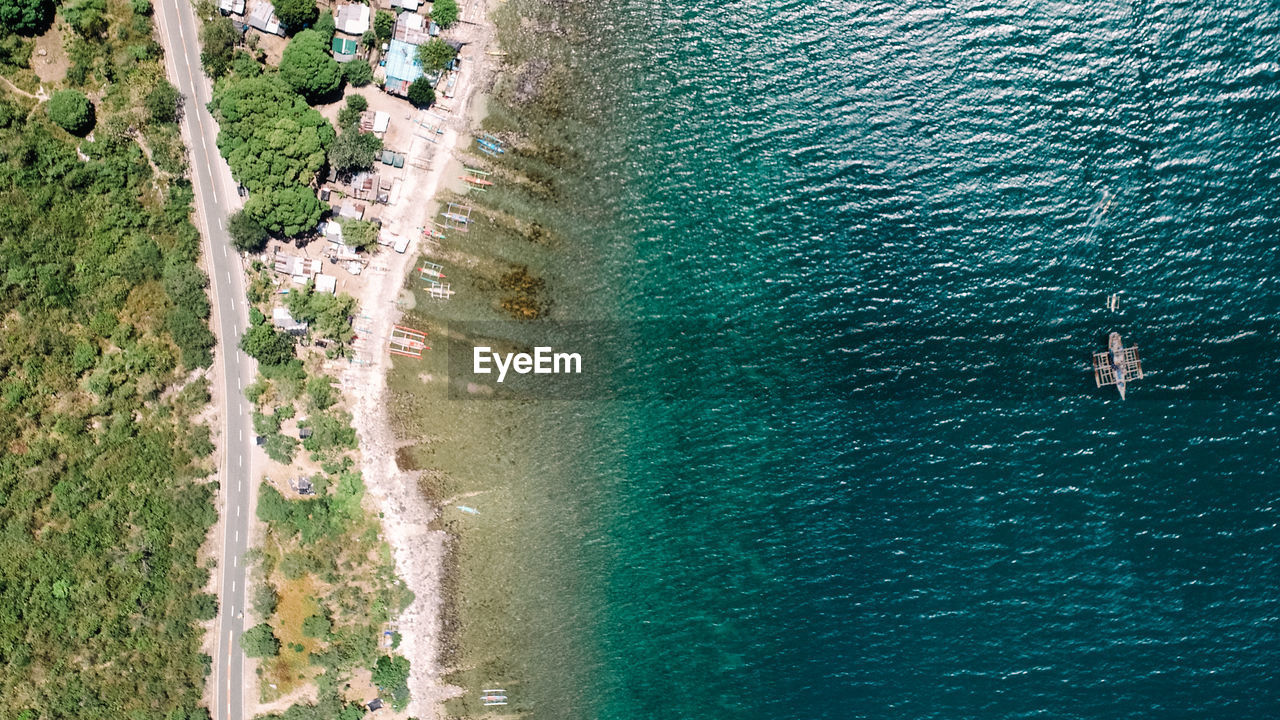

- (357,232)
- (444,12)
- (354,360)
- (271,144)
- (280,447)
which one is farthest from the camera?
(354,360)

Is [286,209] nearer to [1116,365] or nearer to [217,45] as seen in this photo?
[217,45]

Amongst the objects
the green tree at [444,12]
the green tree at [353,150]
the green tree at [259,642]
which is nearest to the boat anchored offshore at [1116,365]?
the green tree at [444,12]

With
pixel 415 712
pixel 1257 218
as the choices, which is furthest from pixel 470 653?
pixel 1257 218

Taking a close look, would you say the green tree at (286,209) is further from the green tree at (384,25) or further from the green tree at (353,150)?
the green tree at (384,25)

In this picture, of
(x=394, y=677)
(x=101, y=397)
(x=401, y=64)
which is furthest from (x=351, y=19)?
(x=394, y=677)

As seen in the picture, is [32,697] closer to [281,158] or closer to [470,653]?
[470,653]

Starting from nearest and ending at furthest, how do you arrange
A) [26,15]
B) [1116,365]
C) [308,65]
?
1. [26,15]
2. [308,65]
3. [1116,365]

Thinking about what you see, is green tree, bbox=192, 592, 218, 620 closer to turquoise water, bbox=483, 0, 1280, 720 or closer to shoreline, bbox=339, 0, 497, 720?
shoreline, bbox=339, 0, 497, 720
